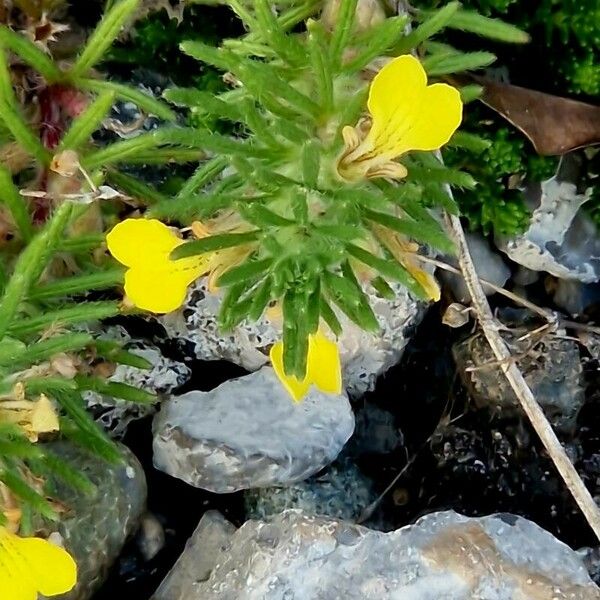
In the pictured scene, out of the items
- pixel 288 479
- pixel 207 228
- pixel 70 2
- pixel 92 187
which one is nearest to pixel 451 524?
pixel 288 479

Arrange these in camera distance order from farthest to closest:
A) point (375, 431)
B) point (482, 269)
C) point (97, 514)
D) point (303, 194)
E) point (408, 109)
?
point (375, 431)
point (482, 269)
point (97, 514)
point (303, 194)
point (408, 109)

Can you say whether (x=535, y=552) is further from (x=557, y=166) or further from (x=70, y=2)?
(x=70, y=2)

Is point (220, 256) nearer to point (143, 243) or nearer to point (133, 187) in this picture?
point (143, 243)

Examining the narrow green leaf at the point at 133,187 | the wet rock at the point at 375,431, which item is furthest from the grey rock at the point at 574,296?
the narrow green leaf at the point at 133,187

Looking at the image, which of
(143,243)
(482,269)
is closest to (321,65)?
(143,243)

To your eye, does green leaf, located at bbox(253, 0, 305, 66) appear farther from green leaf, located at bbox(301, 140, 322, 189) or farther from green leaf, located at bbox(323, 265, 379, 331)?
green leaf, located at bbox(323, 265, 379, 331)

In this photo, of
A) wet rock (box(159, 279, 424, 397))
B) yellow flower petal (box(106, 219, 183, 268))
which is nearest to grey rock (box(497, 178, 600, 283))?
wet rock (box(159, 279, 424, 397))
